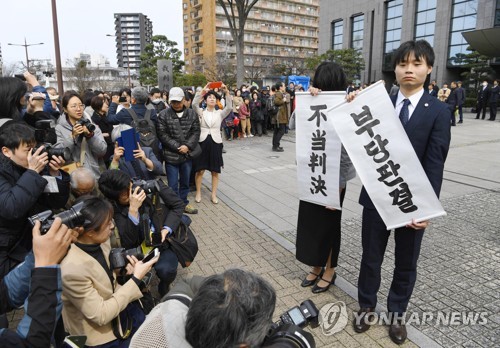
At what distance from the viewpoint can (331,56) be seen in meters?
35.4

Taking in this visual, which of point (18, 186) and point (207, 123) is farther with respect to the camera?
point (207, 123)

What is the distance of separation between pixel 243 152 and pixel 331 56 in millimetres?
28262

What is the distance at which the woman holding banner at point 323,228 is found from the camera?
3.12 meters

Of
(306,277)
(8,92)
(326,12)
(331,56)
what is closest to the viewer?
(8,92)

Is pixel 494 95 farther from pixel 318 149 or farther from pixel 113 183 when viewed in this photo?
pixel 113 183

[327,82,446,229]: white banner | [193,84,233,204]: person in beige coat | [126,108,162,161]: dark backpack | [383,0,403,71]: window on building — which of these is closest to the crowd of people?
[327,82,446,229]: white banner

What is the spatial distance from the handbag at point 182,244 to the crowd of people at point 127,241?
1.9 inches

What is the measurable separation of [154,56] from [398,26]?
25.8m

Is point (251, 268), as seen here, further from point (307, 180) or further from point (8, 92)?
point (8, 92)

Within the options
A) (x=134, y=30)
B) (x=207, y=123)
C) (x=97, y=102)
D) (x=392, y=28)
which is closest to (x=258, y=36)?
(x=392, y=28)

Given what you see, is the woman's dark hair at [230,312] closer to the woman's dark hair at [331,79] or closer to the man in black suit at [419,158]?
the man in black suit at [419,158]

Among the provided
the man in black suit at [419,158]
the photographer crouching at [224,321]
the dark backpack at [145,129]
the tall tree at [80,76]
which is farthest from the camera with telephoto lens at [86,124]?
the tall tree at [80,76]

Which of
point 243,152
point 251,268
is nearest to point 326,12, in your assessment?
point 243,152

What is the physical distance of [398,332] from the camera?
268cm
